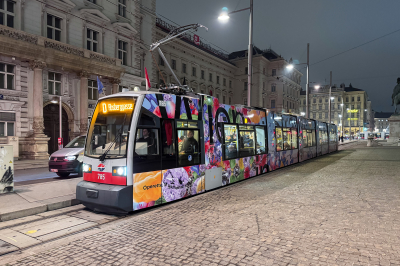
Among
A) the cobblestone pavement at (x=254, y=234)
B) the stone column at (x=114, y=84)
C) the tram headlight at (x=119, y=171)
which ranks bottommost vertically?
the cobblestone pavement at (x=254, y=234)

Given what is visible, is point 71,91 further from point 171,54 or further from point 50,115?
point 171,54

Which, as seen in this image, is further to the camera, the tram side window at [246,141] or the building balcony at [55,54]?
the building balcony at [55,54]

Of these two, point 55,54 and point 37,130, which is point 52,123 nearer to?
point 37,130

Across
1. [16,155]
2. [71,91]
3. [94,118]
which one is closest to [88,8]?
[71,91]

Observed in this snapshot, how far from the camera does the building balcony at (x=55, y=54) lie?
1756 cm

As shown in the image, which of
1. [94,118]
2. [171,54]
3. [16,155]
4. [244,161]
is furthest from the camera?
[171,54]

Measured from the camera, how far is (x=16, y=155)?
17.9 m

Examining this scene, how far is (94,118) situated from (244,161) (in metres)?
5.54

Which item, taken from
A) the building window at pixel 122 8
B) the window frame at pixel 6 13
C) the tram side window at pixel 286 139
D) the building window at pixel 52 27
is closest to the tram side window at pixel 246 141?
A: the tram side window at pixel 286 139

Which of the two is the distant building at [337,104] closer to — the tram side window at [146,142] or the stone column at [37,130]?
the stone column at [37,130]

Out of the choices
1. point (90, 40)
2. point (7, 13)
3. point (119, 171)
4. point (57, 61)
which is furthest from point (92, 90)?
point (119, 171)

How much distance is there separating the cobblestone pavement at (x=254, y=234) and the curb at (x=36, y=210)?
7.16 ft

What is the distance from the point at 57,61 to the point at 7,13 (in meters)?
3.94

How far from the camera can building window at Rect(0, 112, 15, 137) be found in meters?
17.9
